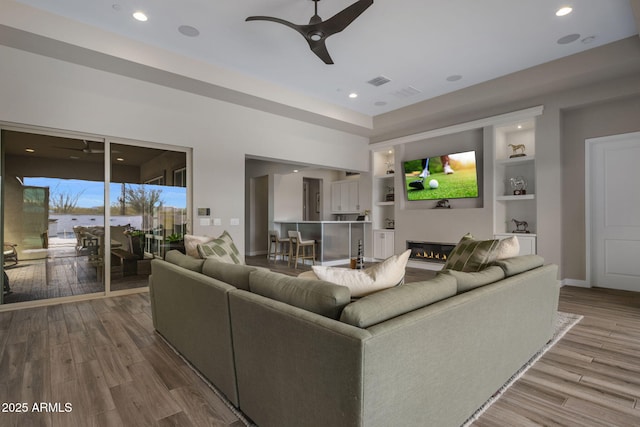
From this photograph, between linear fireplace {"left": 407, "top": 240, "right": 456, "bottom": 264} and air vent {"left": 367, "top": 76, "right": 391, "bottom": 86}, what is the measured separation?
343 cm

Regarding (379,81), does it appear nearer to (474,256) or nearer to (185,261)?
(474,256)

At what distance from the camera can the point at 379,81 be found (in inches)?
205

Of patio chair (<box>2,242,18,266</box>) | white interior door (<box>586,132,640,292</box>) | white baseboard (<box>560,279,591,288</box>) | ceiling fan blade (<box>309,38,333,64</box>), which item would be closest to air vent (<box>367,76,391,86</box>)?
ceiling fan blade (<box>309,38,333,64</box>)

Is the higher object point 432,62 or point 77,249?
point 432,62

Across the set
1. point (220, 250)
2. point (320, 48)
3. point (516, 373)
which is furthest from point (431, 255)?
point (220, 250)

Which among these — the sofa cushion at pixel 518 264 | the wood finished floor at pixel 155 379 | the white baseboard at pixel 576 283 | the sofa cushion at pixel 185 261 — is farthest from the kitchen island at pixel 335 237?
the sofa cushion at pixel 518 264

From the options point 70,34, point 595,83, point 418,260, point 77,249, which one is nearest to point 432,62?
point 595,83

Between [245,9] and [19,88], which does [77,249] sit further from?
[245,9]

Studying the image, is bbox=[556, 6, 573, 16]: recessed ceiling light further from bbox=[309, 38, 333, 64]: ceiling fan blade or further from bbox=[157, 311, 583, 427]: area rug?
bbox=[157, 311, 583, 427]: area rug

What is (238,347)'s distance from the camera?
170 cm

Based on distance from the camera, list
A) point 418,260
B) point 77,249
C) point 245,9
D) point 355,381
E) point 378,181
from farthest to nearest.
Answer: point 378,181
point 418,260
point 77,249
point 245,9
point 355,381

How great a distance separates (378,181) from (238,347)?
22.1ft

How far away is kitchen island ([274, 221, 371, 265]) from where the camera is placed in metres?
7.32

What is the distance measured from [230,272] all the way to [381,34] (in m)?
3.46
